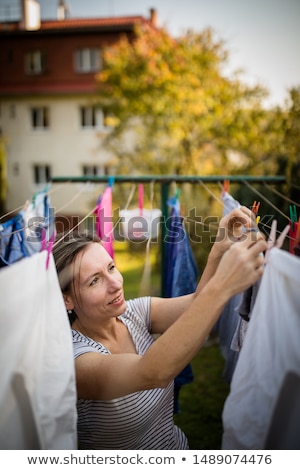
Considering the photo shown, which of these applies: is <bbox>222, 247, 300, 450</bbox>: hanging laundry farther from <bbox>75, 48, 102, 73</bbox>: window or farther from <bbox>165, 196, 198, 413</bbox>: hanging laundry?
<bbox>75, 48, 102, 73</bbox>: window

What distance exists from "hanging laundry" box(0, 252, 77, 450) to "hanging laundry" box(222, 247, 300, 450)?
1.08 feet

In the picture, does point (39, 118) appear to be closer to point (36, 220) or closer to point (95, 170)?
point (95, 170)

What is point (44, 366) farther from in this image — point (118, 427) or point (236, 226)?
point (236, 226)

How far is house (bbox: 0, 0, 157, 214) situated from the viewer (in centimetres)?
1016

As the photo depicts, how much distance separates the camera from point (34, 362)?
77cm

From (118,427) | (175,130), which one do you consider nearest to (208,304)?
(118,427)

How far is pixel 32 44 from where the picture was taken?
31.9 feet

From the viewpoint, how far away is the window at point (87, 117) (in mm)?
11211

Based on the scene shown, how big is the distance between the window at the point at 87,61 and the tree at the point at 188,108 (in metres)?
3.75

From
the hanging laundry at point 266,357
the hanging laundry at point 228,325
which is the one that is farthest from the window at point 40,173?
the hanging laundry at point 266,357

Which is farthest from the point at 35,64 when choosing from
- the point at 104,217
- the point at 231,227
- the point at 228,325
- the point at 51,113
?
the point at 231,227

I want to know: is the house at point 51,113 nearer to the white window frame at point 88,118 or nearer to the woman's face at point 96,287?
the white window frame at point 88,118

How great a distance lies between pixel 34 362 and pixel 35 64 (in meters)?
11.6

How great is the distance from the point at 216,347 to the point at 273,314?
2991 millimetres
